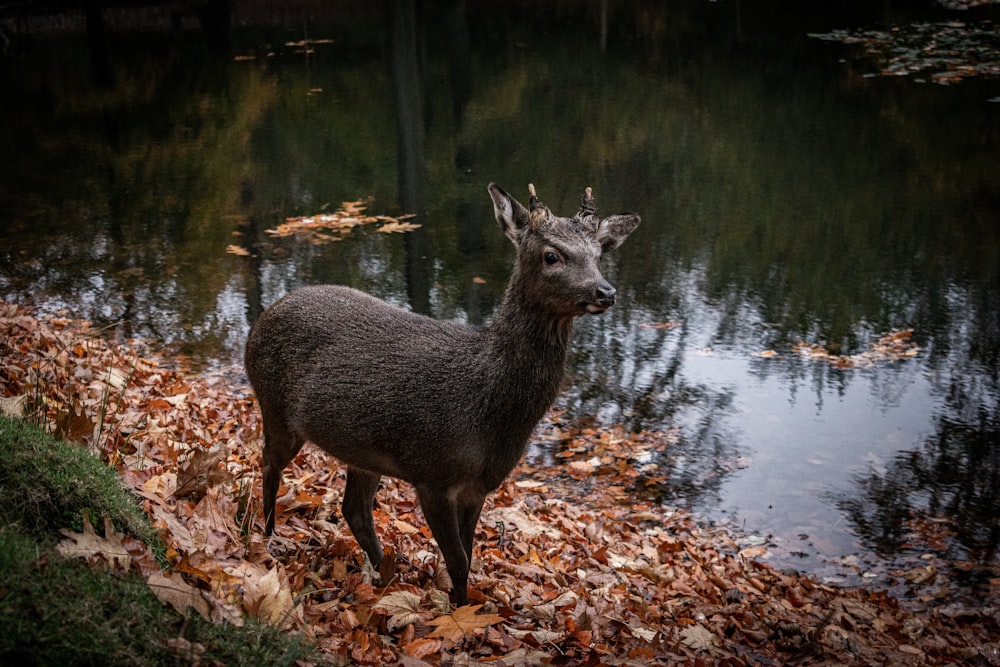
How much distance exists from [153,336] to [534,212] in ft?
21.6

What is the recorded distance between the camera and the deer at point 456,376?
491 cm

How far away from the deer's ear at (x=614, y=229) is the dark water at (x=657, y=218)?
295 cm

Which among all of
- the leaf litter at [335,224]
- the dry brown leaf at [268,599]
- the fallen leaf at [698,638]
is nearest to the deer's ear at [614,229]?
the fallen leaf at [698,638]

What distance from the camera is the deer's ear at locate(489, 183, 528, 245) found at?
5.16 meters

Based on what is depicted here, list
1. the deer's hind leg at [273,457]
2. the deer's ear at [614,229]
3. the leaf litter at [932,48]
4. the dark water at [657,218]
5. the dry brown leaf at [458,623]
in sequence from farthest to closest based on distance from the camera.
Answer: the leaf litter at [932,48], the dark water at [657,218], the deer's hind leg at [273,457], the deer's ear at [614,229], the dry brown leaf at [458,623]

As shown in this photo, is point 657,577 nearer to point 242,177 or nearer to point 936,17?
point 242,177

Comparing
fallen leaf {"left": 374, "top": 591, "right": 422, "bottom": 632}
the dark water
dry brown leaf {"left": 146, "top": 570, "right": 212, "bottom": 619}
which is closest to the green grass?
dry brown leaf {"left": 146, "top": 570, "right": 212, "bottom": 619}

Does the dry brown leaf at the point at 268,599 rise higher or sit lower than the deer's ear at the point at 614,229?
lower

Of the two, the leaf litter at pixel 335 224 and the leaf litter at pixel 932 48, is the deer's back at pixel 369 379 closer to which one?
the leaf litter at pixel 335 224

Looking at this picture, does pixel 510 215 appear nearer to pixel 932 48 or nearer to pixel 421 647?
pixel 421 647

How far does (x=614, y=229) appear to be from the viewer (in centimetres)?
532

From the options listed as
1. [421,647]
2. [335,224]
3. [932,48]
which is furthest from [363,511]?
[932,48]

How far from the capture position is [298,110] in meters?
20.7

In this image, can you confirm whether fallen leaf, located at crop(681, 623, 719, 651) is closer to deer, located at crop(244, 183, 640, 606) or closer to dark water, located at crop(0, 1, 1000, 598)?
deer, located at crop(244, 183, 640, 606)
